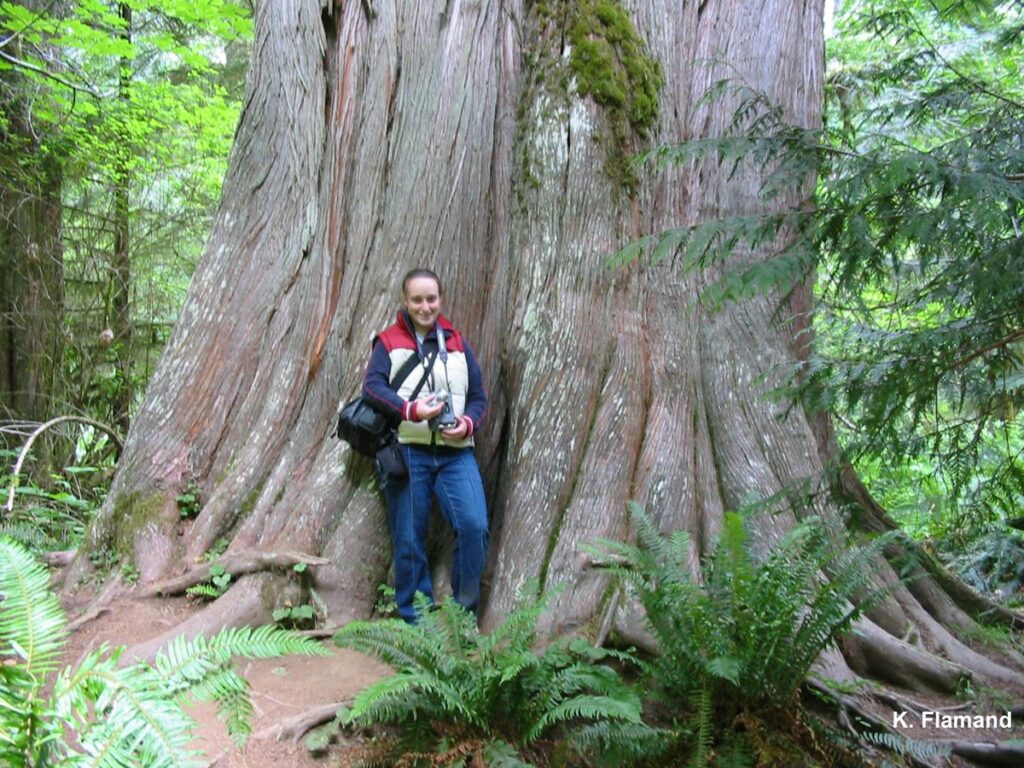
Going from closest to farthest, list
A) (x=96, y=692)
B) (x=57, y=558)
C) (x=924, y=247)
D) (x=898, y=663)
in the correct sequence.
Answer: (x=96, y=692)
(x=924, y=247)
(x=898, y=663)
(x=57, y=558)

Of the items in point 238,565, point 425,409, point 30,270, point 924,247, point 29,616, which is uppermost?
point 30,270

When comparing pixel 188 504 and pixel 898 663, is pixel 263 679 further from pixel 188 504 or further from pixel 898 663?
pixel 898 663

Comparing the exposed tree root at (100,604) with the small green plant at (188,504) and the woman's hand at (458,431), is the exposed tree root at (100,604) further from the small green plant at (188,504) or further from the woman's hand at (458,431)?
the woman's hand at (458,431)

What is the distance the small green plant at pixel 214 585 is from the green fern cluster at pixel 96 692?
2.01m

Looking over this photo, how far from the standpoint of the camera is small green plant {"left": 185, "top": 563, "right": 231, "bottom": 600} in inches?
163

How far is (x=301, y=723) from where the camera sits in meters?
3.28

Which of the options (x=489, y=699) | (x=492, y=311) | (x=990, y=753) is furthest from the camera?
(x=492, y=311)

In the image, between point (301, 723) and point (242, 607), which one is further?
point (242, 607)

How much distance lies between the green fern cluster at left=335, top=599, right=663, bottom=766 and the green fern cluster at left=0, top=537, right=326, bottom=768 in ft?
2.80

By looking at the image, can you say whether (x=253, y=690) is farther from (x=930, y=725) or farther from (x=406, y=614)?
(x=930, y=725)

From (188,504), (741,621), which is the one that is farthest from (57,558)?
(741,621)

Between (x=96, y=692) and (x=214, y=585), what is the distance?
2.34m

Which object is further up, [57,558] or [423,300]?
[423,300]

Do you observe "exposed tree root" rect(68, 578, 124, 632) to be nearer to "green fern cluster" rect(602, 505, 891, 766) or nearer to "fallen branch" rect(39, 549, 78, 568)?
"fallen branch" rect(39, 549, 78, 568)
